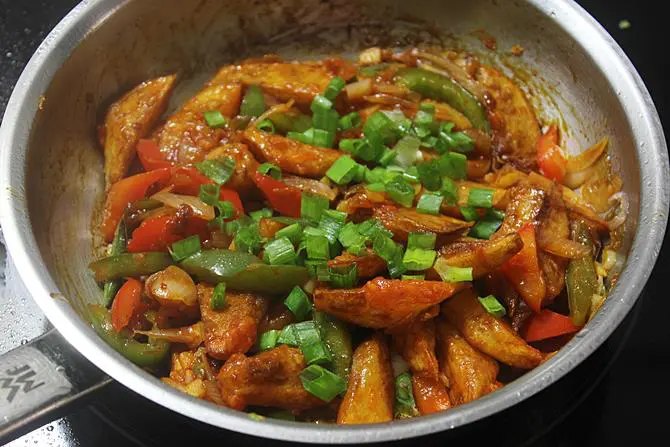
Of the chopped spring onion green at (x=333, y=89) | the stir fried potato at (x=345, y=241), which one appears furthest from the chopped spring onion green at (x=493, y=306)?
the chopped spring onion green at (x=333, y=89)

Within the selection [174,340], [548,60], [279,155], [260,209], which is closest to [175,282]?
[174,340]

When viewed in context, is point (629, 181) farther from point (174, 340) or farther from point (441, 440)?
point (174, 340)

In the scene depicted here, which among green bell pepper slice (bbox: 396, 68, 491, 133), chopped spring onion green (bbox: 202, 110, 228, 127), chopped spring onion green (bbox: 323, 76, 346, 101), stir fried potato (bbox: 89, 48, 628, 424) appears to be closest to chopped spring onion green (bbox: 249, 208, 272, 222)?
stir fried potato (bbox: 89, 48, 628, 424)

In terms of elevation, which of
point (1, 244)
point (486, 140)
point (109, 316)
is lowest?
point (1, 244)

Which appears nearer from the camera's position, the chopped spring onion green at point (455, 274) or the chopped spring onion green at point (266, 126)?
the chopped spring onion green at point (455, 274)

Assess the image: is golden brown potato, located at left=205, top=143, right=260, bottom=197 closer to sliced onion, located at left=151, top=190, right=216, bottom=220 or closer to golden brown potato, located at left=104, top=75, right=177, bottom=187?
sliced onion, located at left=151, top=190, right=216, bottom=220

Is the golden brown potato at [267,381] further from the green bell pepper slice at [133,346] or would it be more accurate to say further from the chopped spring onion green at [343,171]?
the chopped spring onion green at [343,171]

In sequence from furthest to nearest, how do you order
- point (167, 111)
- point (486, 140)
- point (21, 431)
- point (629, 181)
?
point (167, 111)
point (486, 140)
point (629, 181)
point (21, 431)
